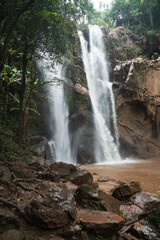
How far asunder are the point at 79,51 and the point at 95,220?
1962cm

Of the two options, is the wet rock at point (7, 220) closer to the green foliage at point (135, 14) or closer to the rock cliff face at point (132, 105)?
the rock cliff face at point (132, 105)

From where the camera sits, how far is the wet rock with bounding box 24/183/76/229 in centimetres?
266

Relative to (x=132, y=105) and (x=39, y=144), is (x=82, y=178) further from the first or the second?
(x=132, y=105)

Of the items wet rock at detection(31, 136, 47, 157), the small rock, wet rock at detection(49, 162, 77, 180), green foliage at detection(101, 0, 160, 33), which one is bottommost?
the small rock

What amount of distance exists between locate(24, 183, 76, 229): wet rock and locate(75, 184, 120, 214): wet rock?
81cm

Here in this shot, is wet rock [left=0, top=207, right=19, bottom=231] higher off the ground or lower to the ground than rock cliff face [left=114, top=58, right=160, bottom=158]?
lower

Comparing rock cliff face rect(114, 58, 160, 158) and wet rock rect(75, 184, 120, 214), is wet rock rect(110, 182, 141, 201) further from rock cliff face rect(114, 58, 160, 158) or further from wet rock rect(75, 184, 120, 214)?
rock cliff face rect(114, 58, 160, 158)

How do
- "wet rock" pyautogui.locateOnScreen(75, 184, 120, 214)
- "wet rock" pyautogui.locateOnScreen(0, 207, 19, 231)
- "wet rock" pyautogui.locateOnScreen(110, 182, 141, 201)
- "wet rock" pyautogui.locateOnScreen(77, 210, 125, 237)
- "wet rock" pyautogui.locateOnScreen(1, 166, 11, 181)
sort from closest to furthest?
1. "wet rock" pyautogui.locateOnScreen(0, 207, 19, 231)
2. "wet rock" pyautogui.locateOnScreen(77, 210, 125, 237)
3. "wet rock" pyautogui.locateOnScreen(75, 184, 120, 214)
4. "wet rock" pyautogui.locateOnScreen(1, 166, 11, 181)
5. "wet rock" pyautogui.locateOnScreen(110, 182, 141, 201)

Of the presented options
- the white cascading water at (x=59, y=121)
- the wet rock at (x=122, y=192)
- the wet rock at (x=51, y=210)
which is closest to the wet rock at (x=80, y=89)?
the white cascading water at (x=59, y=121)

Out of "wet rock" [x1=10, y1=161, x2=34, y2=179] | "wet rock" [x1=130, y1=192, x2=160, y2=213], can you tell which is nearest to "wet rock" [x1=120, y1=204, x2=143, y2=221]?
"wet rock" [x1=130, y1=192, x2=160, y2=213]

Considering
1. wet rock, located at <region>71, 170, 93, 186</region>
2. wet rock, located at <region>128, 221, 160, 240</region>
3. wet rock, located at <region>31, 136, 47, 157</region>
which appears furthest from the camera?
wet rock, located at <region>31, 136, 47, 157</region>

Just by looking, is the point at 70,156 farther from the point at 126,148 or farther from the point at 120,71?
the point at 120,71

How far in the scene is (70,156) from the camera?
46.6ft

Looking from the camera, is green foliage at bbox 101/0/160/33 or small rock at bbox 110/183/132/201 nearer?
small rock at bbox 110/183/132/201
